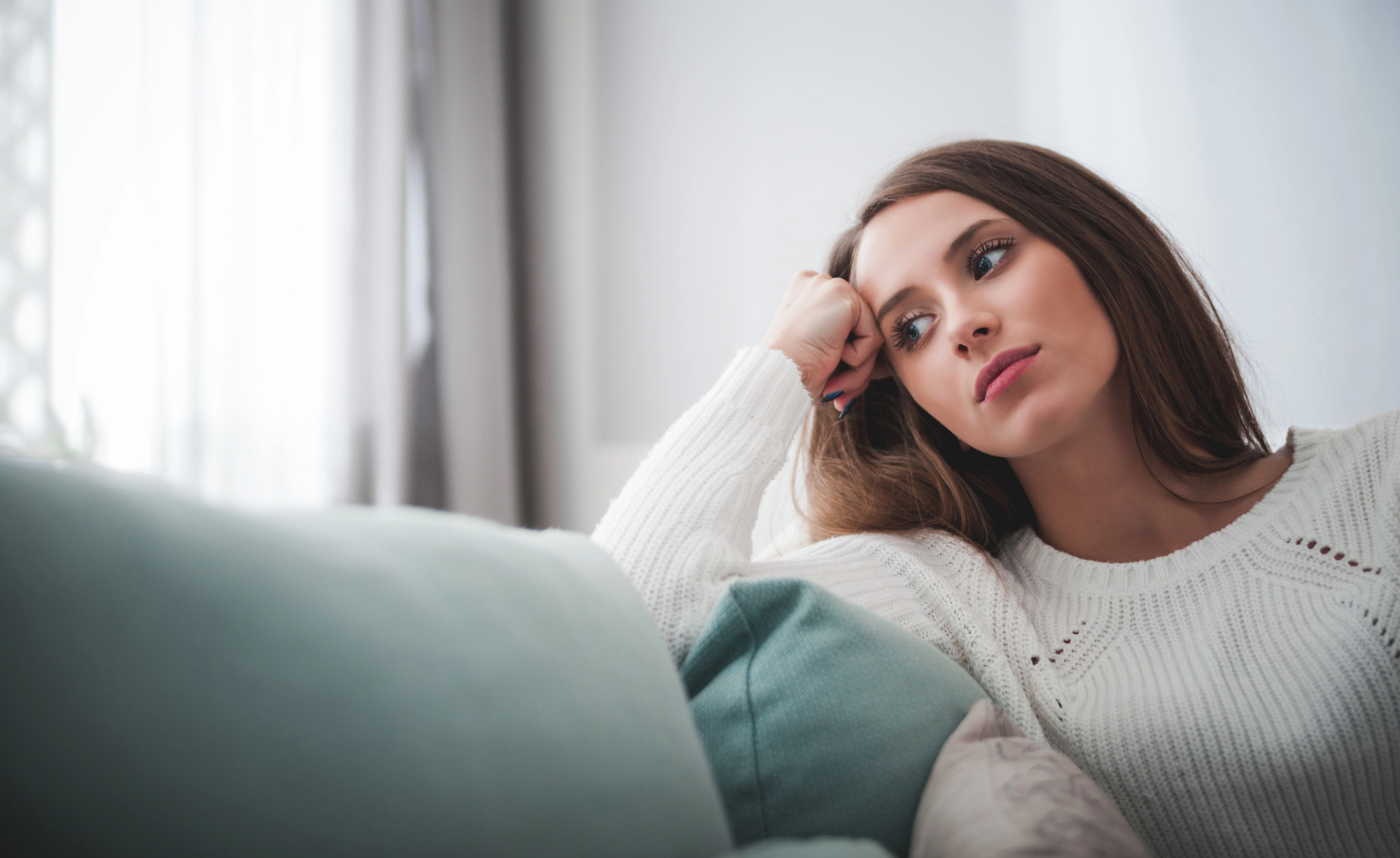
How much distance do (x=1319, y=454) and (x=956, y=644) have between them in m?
0.46

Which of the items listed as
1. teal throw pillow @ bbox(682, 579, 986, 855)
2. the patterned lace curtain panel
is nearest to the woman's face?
teal throw pillow @ bbox(682, 579, 986, 855)

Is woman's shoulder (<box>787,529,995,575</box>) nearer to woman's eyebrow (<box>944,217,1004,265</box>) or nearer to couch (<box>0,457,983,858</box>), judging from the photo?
woman's eyebrow (<box>944,217,1004,265</box>)

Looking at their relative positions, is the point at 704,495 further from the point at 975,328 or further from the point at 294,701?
the point at 294,701

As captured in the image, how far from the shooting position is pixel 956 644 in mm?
838

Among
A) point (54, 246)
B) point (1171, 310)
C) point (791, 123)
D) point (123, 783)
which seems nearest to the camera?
point (123, 783)

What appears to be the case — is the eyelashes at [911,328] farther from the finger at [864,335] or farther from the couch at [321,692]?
the couch at [321,692]

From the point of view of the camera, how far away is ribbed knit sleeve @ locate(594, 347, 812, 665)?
73 centimetres

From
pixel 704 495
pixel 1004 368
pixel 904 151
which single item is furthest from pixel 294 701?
pixel 904 151

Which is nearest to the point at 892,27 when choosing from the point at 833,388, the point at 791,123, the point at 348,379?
the point at 791,123

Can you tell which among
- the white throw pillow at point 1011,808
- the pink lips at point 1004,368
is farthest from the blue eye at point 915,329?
the white throw pillow at point 1011,808

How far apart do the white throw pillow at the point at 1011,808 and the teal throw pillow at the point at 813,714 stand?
27 mm

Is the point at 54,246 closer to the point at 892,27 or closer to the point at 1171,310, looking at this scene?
the point at 892,27

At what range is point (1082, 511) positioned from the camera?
975 mm

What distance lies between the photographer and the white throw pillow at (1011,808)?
42 cm
